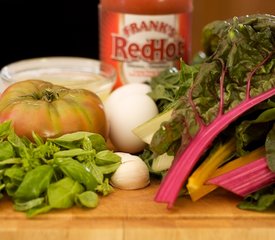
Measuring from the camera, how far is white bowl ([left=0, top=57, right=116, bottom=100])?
131cm

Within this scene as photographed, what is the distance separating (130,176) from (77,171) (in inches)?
4.3

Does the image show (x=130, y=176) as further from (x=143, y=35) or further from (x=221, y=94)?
(x=143, y=35)

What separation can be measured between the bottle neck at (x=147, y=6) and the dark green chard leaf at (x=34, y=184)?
1.72 ft

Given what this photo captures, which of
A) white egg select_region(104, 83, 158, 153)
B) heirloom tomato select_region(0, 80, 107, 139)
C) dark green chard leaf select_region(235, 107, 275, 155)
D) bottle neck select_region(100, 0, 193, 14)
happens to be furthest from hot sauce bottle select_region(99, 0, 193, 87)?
dark green chard leaf select_region(235, 107, 275, 155)

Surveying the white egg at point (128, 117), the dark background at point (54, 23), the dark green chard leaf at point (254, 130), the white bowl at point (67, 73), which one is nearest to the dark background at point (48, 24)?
the dark background at point (54, 23)

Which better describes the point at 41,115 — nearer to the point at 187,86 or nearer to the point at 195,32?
the point at 187,86

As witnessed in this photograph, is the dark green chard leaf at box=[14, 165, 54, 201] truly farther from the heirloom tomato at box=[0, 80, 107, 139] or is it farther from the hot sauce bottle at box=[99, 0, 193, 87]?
the hot sauce bottle at box=[99, 0, 193, 87]

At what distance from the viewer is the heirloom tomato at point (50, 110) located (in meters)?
1.03

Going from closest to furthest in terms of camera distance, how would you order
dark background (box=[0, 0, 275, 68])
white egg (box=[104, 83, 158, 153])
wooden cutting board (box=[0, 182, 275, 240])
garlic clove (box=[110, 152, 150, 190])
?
wooden cutting board (box=[0, 182, 275, 240])
garlic clove (box=[110, 152, 150, 190])
white egg (box=[104, 83, 158, 153])
dark background (box=[0, 0, 275, 68])

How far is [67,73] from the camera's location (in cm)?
143

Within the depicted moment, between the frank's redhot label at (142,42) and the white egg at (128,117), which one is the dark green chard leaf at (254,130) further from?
the frank's redhot label at (142,42)

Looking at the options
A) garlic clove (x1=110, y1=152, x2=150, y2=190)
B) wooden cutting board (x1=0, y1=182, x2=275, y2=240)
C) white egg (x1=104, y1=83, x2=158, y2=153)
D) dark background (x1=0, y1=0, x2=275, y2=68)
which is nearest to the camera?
wooden cutting board (x1=0, y1=182, x2=275, y2=240)

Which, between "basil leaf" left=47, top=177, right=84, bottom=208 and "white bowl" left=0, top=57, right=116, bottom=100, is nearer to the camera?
"basil leaf" left=47, top=177, right=84, bottom=208

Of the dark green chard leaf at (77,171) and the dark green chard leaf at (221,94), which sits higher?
the dark green chard leaf at (221,94)
